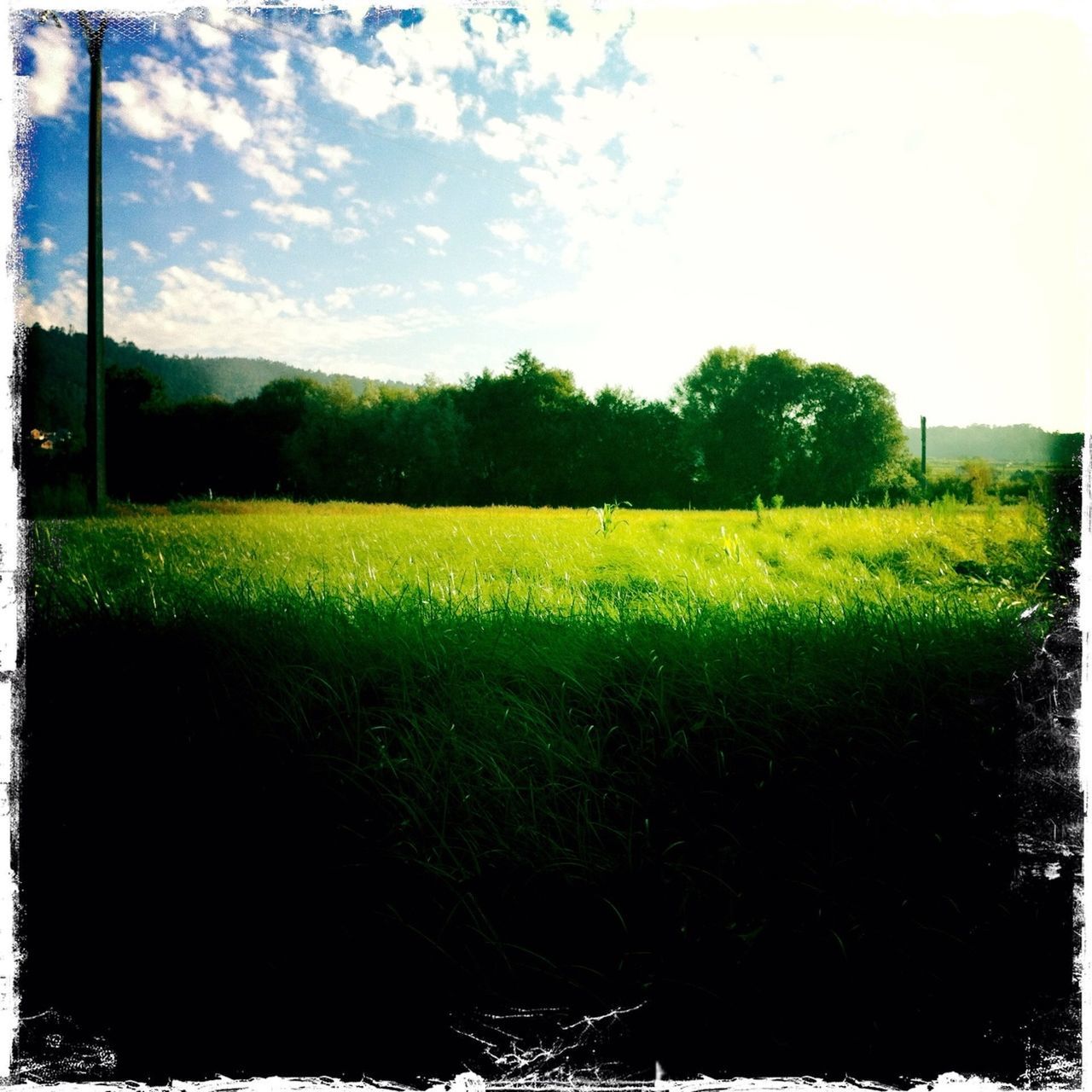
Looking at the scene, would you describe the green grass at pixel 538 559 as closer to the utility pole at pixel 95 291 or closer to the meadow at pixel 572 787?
the meadow at pixel 572 787

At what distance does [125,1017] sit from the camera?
1.34m

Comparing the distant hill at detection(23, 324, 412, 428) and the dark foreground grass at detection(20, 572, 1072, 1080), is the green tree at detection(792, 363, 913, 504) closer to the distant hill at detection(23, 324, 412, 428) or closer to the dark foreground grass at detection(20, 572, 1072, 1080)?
the dark foreground grass at detection(20, 572, 1072, 1080)

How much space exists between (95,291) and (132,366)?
269 mm

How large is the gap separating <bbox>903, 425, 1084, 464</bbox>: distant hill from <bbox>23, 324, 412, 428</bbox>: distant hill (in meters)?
2.05

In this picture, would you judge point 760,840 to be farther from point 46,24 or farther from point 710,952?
point 46,24

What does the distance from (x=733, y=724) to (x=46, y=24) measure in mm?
2783

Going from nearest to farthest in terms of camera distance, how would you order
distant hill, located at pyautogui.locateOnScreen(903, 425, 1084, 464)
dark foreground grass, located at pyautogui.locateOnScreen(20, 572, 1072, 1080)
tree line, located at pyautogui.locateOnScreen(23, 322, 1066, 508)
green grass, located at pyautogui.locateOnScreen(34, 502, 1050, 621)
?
dark foreground grass, located at pyautogui.locateOnScreen(20, 572, 1072, 1080), distant hill, located at pyautogui.locateOnScreen(903, 425, 1084, 464), green grass, located at pyautogui.locateOnScreen(34, 502, 1050, 621), tree line, located at pyautogui.locateOnScreen(23, 322, 1066, 508)

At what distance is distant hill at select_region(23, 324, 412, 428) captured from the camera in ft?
6.78

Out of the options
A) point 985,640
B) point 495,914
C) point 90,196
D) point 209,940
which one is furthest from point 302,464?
point 985,640

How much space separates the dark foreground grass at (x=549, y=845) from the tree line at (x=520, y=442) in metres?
0.81

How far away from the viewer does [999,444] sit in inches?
86.7

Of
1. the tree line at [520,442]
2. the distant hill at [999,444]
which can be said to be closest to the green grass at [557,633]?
the tree line at [520,442]

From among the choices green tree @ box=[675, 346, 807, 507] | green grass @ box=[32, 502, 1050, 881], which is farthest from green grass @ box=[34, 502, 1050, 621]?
green tree @ box=[675, 346, 807, 507]

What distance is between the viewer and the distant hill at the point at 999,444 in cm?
195
